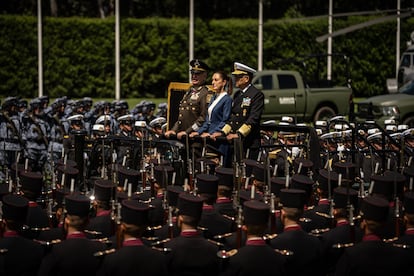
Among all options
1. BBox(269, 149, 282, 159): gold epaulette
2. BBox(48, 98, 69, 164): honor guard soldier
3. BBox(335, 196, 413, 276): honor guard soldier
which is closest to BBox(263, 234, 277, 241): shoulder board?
BBox(335, 196, 413, 276): honor guard soldier

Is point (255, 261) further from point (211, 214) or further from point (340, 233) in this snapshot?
point (211, 214)

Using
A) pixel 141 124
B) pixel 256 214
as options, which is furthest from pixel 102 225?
pixel 141 124

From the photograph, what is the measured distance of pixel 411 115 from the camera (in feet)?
77.9

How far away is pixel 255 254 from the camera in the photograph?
280 inches

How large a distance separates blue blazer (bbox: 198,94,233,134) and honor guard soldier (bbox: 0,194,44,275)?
15.1 feet

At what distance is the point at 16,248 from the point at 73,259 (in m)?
0.52

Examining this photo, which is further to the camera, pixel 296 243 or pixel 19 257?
pixel 296 243

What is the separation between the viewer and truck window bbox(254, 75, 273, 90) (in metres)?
26.6

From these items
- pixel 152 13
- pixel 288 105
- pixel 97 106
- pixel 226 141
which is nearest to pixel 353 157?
pixel 226 141

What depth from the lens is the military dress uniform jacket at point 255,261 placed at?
23.3ft

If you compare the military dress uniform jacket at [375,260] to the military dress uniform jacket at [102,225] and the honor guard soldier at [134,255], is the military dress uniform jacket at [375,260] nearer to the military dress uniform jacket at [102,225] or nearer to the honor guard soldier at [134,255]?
the honor guard soldier at [134,255]

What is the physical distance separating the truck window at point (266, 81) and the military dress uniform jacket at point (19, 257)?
1938cm

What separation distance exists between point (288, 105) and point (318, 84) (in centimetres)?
300

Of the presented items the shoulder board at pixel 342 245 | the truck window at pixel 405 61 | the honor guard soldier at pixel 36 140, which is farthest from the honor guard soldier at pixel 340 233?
the truck window at pixel 405 61
